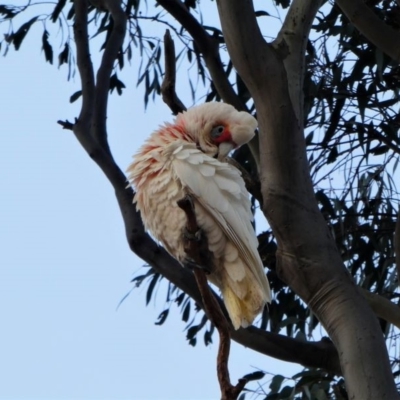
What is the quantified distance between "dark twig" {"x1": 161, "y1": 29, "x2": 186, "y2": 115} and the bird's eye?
0.23 metres

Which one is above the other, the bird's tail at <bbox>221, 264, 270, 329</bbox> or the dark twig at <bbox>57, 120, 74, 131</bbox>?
the dark twig at <bbox>57, 120, 74, 131</bbox>

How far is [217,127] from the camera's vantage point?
8.90 feet

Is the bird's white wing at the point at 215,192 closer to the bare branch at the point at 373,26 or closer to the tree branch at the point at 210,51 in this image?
the tree branch at the point at 210,51

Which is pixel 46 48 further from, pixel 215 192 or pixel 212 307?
pixel 212 307

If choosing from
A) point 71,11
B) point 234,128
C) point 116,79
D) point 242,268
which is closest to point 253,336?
point 242,268

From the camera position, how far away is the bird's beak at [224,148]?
2.74 metres

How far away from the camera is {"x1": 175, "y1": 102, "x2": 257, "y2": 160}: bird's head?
270 cm

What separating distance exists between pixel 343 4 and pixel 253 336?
1.04 m

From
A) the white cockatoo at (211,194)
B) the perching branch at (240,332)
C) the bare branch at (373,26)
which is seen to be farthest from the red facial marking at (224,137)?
the bare branch at (373,26)

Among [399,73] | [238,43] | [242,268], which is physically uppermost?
[399,73]

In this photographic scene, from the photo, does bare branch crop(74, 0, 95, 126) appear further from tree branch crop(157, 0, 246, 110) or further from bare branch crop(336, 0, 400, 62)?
bare branch crop(336, 0, 400, 62)

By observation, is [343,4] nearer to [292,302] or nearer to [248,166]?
[248,166]

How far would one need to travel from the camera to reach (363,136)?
3.88 meters

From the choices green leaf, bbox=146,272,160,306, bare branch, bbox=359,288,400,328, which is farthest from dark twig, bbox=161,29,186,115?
green leaf, bbox=146,272,160,306
